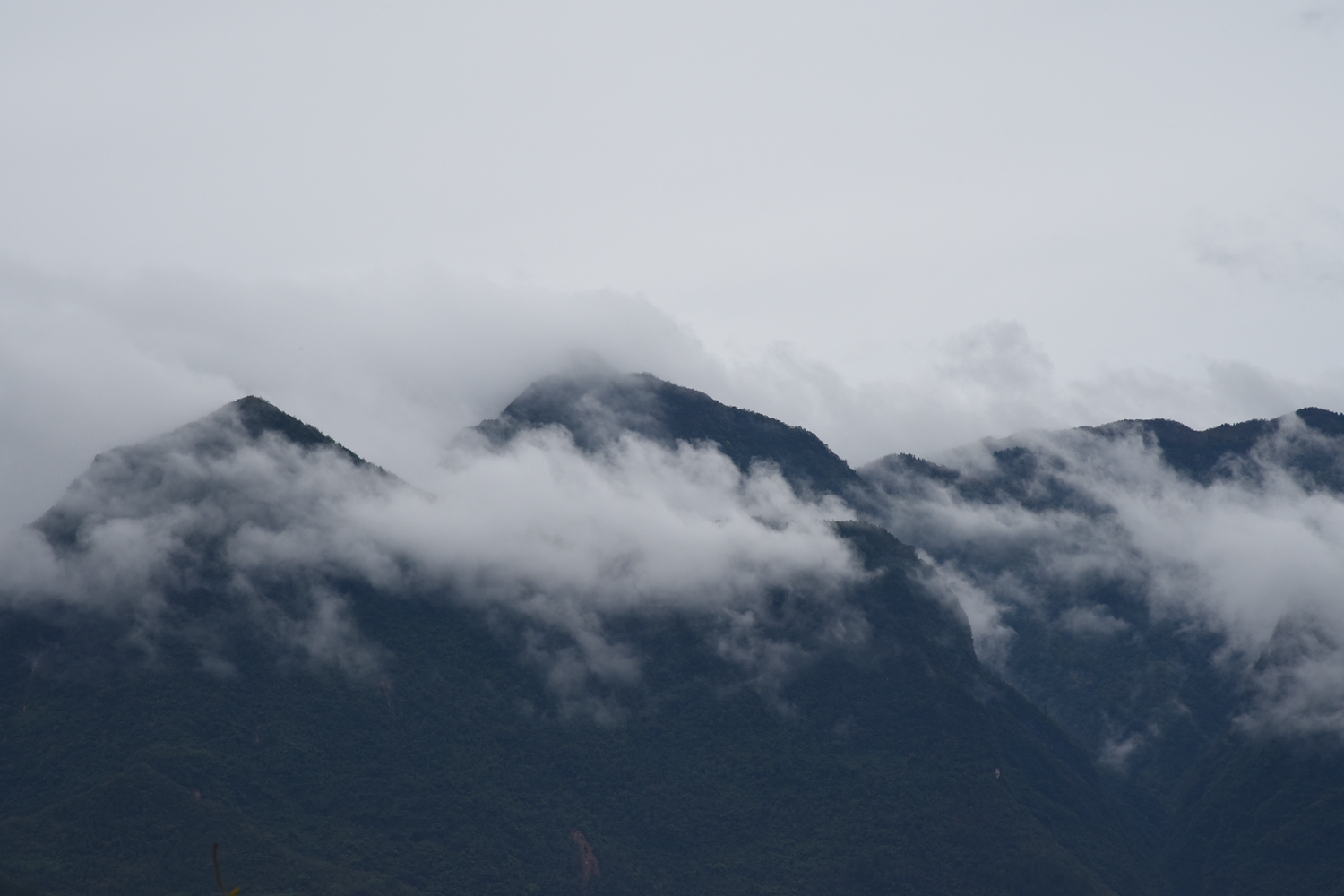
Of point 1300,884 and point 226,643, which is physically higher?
point 226,643

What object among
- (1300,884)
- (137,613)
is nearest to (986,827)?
(1300,884)

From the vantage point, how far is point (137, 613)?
626 feet

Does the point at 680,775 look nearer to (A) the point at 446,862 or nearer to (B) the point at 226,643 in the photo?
(A) the point at 446,862

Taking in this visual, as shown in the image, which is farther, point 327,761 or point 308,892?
point 327,761

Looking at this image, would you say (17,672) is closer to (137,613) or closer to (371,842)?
(137,613)

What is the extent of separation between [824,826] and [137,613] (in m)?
98.3

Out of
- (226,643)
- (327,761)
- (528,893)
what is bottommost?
(528,893)

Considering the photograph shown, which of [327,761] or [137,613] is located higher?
[137,613]

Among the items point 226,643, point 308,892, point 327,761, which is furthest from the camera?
point 226,643

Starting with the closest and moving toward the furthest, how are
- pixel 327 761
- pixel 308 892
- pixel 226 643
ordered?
pixel 308 892 < pixel 327 761 < pixel 226 643

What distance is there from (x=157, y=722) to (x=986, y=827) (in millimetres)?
108822

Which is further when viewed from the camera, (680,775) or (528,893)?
(680,775)

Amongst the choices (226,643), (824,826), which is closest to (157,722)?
(226,643)

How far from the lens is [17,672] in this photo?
182 meters
